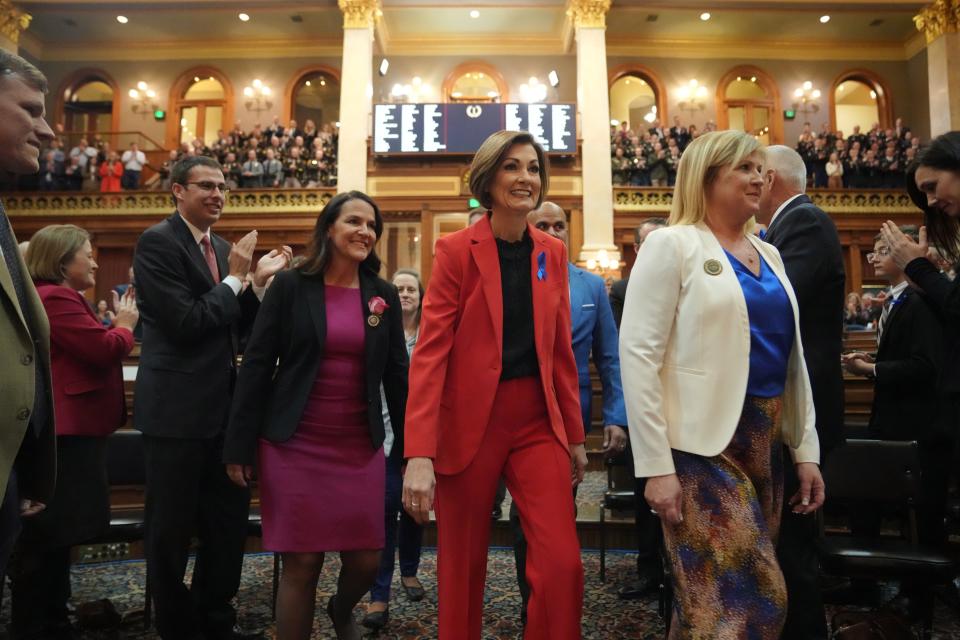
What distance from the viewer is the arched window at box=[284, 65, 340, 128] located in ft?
44.8

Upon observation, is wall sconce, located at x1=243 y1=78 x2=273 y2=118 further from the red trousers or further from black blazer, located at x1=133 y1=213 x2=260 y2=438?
the red trousers

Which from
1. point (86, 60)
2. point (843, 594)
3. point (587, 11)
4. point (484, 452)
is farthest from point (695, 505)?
point (86, 60)

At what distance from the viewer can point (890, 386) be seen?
9.46ft

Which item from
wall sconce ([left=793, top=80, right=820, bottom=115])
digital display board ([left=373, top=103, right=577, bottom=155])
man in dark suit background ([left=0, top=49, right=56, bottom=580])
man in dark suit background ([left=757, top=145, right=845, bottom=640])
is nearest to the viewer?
man in dark suit background ([left=0, top=49, right=56, bottom=580])

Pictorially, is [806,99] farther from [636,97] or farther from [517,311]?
[517,311]

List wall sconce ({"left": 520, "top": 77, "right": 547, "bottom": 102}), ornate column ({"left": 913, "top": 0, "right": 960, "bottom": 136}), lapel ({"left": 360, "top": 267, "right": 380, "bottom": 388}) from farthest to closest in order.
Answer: wall sconce ({"left": 520, "top": 77, "right": 547, "bottom": 102})
ornate column ({"left": 913, "top": 0, "right": 960, "bottom": 136})
lapel ({"left": 360, "top": 267, "right": 380, "bottom": 388})

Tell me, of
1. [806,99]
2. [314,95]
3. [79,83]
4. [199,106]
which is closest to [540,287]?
[314,95]

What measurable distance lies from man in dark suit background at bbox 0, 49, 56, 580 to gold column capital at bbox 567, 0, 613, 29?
1161 cm

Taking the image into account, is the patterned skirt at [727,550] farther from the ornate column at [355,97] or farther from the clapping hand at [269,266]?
the ornate column at [355,97]

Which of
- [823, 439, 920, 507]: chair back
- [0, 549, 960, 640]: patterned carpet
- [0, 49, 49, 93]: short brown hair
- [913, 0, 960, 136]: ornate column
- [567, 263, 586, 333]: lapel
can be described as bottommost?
[0, 549, 960, 640]: patterned carpet

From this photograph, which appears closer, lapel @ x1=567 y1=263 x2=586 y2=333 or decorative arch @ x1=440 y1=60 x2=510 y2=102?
lapel @ x1=567 y1=263 x2=586 y2=333

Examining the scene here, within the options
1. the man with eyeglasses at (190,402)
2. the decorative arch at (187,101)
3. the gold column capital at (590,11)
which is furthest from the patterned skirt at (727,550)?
the decorative arch at (187,101)

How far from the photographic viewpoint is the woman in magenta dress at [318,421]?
1845mm

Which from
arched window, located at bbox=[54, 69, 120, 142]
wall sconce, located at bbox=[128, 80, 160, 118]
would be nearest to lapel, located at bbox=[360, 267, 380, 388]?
wall sconce, located at bbox=[128, 80, 160, 118]
